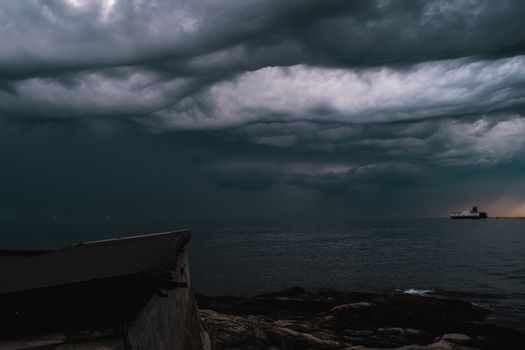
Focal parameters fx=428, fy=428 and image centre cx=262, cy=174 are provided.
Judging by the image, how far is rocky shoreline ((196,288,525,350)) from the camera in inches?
714

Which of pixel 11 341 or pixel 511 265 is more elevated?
pixel 11 341

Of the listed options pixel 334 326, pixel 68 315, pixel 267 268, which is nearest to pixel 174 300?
pixel 68 315

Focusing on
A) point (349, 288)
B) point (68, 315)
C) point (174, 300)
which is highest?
point (68, 315)

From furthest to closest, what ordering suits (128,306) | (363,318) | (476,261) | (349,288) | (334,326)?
(476,261), (349,288), (363,318), (334,326), (128,306)

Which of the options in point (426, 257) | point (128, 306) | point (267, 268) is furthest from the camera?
point (426, 257)

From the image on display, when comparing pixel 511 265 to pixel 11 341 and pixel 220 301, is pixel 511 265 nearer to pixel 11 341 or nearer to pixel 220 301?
pixel 220 301

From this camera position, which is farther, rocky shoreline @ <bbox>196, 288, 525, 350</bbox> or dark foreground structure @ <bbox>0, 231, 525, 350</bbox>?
rocky shoreline @ <bbox>196, 288, 525, 350</bbox>

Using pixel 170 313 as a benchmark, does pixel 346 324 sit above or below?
below

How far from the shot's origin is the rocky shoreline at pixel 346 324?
18.1m

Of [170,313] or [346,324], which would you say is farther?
[346,324]

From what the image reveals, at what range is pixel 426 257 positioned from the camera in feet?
259

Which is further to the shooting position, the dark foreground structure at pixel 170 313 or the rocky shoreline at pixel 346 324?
the rocky shoreline at pixel 346 324

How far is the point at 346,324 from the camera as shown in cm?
2427

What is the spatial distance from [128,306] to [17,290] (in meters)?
1.13
